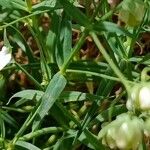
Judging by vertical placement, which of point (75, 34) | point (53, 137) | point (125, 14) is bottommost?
point (53, 137)

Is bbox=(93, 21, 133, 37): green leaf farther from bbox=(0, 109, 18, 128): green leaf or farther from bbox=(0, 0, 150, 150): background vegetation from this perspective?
bbox=(0, 109, 18, 128): green leaf

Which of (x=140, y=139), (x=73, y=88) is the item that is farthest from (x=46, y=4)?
(x=140, y=139)

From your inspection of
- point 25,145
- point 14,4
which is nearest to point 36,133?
point 25,145

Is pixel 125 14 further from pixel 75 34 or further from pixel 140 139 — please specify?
pixel 75 34

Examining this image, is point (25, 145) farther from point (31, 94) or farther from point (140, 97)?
point (140, 97)

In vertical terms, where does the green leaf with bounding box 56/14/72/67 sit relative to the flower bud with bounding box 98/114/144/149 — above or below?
above

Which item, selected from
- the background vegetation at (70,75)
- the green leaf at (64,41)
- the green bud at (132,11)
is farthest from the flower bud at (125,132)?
the green leaf at (64,41)

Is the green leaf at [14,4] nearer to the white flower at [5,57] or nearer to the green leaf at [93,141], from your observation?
the white flower at [5,57]

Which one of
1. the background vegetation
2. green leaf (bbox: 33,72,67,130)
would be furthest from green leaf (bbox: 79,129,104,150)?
green leaf (bbox: 33,72,67,130)
